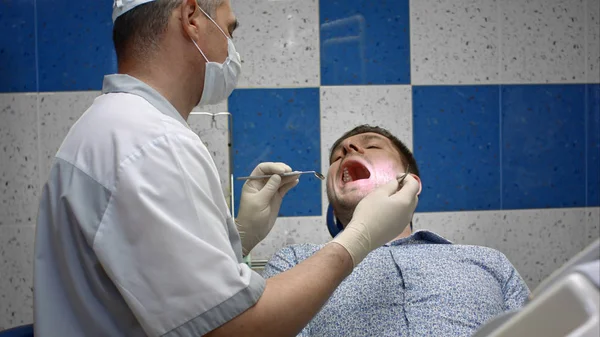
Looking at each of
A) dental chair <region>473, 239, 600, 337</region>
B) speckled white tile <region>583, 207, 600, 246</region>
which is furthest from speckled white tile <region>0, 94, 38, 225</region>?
speckled white tile <region>583, 207, 600, 246</region>

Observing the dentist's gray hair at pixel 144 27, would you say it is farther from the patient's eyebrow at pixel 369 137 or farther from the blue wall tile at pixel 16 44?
the blue wall tile at pixel 16 44

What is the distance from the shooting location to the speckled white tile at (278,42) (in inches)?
88.0

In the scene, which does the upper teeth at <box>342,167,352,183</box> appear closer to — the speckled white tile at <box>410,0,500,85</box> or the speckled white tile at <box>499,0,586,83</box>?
the speckled white tile at <box>410,0,500,85</box>

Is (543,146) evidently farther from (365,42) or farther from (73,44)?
(73,44)

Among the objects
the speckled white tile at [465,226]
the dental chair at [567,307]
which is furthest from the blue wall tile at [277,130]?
the dental chair at [567,307]

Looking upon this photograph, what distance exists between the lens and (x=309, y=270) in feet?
3.64

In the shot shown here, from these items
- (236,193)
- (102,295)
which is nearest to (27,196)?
(236,193)

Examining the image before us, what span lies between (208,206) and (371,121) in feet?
4.43

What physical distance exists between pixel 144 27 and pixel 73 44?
3.61 feet

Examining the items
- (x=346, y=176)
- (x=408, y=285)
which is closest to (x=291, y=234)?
(x=346, y=176)

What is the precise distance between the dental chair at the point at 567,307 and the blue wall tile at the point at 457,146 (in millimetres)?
1810

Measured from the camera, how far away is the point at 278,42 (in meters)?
2.24

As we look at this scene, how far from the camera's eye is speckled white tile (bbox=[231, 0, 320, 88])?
2.23 metres

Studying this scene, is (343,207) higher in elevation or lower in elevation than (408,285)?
higher
